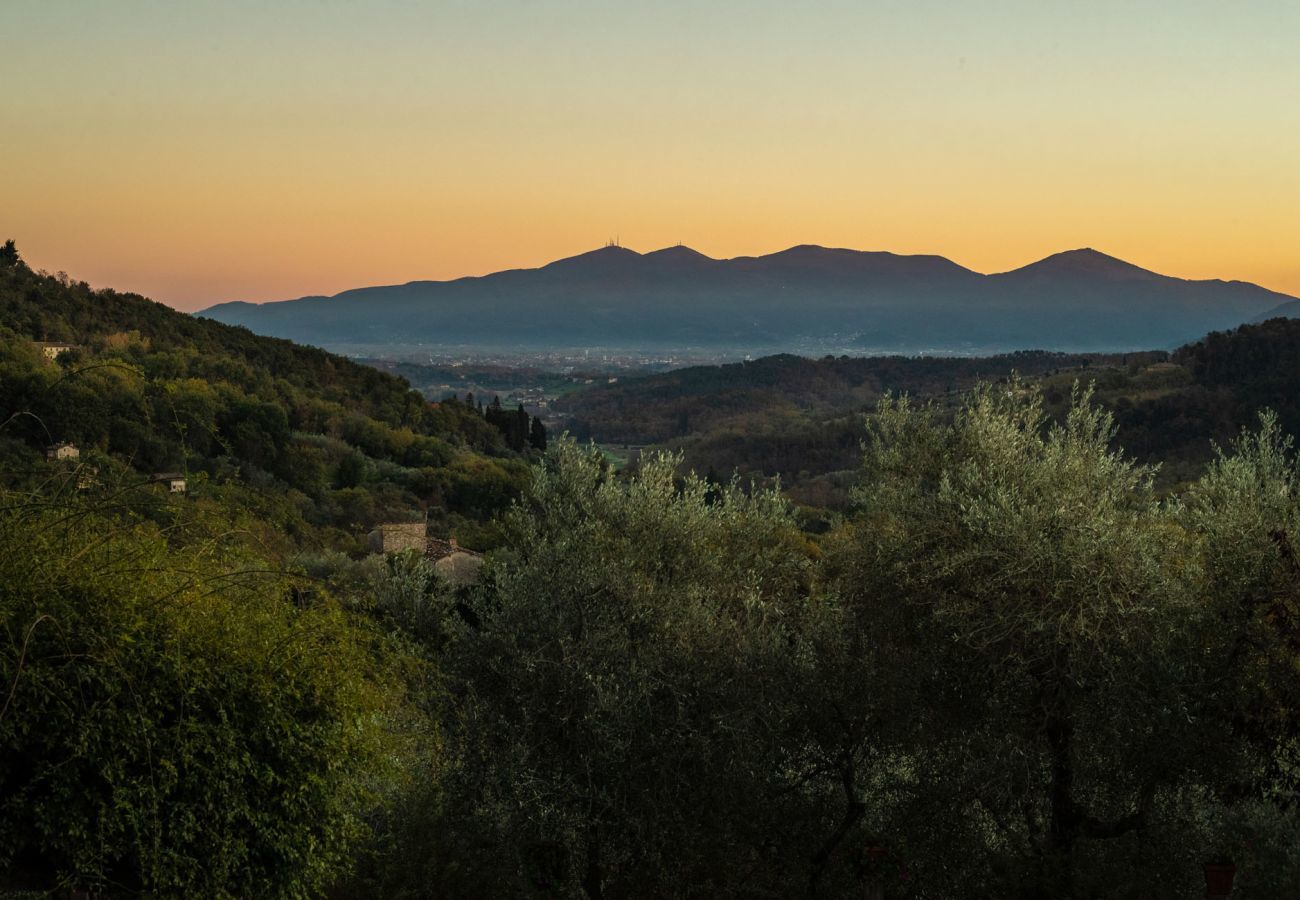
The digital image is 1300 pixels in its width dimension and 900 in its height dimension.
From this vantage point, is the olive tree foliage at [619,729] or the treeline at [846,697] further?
the olive tree foliage at [619,729]

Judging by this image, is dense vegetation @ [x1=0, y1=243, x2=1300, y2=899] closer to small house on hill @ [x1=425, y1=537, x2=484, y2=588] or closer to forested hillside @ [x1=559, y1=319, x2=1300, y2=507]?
forested hillside @ [x1=559, y1=319, x2=1300, y2=507]

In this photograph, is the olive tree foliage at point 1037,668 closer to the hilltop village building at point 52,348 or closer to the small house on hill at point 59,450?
the small house on hill at point 59,450

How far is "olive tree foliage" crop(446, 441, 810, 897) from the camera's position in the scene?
35.0ft

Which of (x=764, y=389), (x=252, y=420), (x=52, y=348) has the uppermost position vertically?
(x=52, y=348)

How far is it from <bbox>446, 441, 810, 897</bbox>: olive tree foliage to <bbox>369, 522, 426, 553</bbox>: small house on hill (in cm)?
2428

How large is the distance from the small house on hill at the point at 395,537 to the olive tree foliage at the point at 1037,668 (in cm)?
2552

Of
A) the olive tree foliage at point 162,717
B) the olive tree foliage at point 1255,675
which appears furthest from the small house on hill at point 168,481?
the olive tree foliage at point 1255,675

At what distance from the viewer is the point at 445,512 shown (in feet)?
166

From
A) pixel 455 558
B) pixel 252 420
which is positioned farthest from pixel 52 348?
pixel 455 558

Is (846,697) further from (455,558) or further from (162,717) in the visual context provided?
(455,558)

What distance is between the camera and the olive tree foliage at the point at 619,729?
10672 mm

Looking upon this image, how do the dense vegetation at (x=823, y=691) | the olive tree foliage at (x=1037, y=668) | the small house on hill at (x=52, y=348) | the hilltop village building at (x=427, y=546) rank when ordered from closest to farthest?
the dense vegetation at (x=823, y=691)
the olive tree foliage at (x=1037, y=668)
the hilltop village building at (x=427, y=546)
the small house on hill at (x=52, y=348)

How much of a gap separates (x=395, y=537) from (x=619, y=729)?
28379 mm

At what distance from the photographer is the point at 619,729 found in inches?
420
